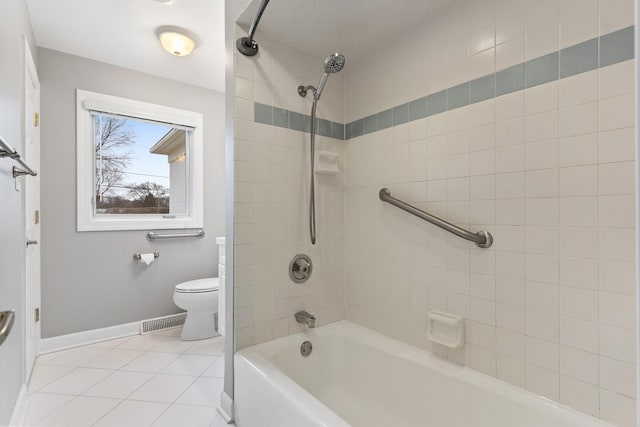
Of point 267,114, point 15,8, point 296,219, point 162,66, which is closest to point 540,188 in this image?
point 296,219

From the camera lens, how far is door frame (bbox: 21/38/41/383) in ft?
5.88

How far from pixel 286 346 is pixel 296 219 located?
68 cm

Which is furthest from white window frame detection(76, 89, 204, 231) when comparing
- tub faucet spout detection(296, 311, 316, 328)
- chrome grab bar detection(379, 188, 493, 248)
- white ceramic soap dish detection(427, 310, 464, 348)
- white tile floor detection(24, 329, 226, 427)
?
white ceramic soap dish detection(427, 310, 464, 348)

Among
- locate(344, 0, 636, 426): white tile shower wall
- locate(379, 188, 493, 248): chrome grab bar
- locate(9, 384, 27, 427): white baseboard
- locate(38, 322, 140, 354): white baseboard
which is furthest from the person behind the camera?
locate(38, 322, 140, 354): white baseboard

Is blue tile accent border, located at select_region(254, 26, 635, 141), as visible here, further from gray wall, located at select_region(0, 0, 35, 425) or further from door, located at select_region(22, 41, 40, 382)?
door, located at select_region(22, 41, 40, 382)

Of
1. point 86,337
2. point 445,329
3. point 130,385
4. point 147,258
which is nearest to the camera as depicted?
point 445,329

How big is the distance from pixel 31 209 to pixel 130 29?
1.38 m

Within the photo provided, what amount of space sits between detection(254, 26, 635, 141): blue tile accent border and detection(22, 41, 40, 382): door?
1.57 m

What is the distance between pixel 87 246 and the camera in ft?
7.98

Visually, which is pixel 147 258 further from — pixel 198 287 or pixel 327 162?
pixel 327 162

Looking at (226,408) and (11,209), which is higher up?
(11,209)

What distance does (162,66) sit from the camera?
2.56m

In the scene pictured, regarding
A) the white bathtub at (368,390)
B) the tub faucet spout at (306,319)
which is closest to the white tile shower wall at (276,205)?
the tub faucet spout at (306,319)

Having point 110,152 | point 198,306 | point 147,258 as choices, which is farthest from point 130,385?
point 110,152
